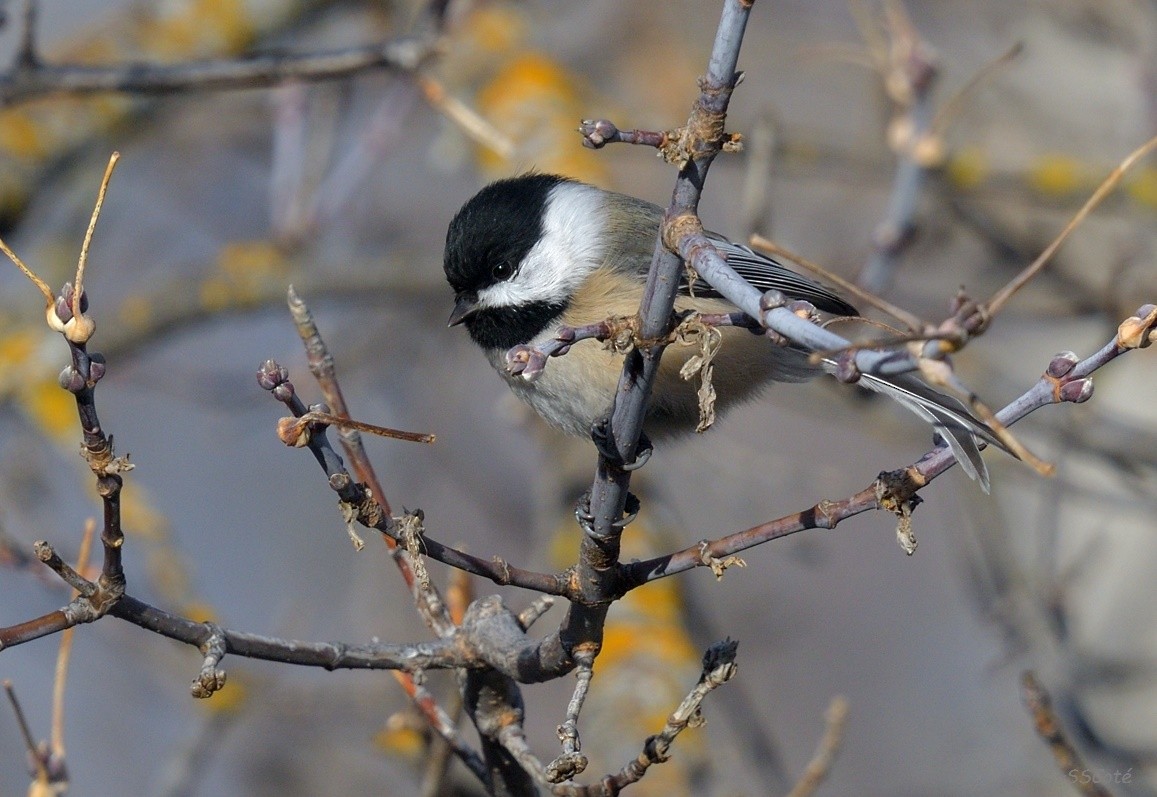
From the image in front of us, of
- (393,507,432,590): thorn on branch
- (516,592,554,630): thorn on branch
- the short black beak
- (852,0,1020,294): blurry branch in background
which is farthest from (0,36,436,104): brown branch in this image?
(393,507,432,590): thorn on branch

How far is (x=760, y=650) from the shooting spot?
5320 mm

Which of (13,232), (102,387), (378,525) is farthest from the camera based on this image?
(102,387)

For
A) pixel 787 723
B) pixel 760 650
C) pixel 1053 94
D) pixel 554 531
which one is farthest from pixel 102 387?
pixel 1053 94

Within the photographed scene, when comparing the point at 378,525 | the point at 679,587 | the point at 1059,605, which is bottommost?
the point at 378,525

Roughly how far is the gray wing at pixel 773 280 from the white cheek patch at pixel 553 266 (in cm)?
24

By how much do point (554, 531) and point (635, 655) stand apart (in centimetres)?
62

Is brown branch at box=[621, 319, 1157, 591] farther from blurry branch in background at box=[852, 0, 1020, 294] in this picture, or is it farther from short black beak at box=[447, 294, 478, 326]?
blurry branch in background at box=[852, 0, 1020, 294]

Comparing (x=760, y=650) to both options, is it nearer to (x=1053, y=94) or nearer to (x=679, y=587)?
(x=679, y=587)

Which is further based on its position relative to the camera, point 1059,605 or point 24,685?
point 24,685

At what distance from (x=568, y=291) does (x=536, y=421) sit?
1463mm

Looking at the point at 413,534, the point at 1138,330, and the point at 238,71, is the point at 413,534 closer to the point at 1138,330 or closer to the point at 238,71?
the point at 1138,330

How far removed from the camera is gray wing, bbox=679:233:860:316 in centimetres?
228

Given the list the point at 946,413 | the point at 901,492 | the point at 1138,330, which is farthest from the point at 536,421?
the point at 1138,330

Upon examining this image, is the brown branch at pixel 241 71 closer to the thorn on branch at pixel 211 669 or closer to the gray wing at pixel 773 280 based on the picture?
the gray wing at pixel 773 280
